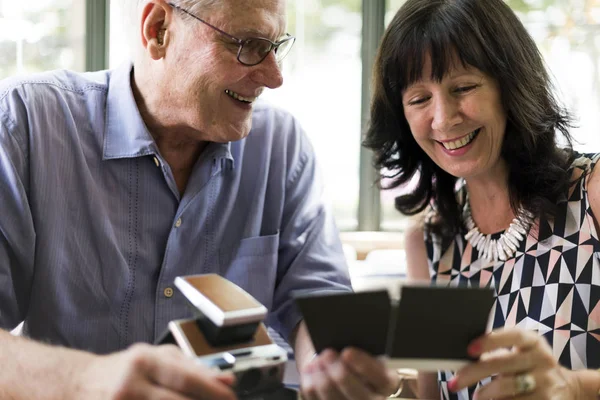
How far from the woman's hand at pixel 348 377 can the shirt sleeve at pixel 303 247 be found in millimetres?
506

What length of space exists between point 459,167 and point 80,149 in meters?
0.82

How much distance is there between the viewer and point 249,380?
82 cm

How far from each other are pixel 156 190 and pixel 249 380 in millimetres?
665

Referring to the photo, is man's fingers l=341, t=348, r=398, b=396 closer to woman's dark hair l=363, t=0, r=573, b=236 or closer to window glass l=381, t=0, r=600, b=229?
woman's dark hair l=363, t=0, r=573, b=236

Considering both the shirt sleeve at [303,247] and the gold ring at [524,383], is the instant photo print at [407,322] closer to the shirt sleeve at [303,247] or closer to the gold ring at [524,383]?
the gold ring at [524,383]

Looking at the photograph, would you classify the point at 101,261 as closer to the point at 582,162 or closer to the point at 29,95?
the point at 29,95

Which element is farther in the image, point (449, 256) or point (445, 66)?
point (449, 256)

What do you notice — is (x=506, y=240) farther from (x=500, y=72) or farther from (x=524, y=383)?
(x=524, y=383)

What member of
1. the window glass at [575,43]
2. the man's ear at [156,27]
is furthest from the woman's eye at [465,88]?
the window glass at [575,43]

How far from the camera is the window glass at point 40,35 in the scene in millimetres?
3695

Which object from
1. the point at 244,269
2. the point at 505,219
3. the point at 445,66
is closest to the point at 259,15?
the point at 445,66

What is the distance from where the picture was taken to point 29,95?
52.8 inches

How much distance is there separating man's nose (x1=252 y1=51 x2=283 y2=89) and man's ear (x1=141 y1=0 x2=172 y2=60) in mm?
206

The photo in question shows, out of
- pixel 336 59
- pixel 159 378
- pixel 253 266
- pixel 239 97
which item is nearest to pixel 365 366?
pixel 159 378
